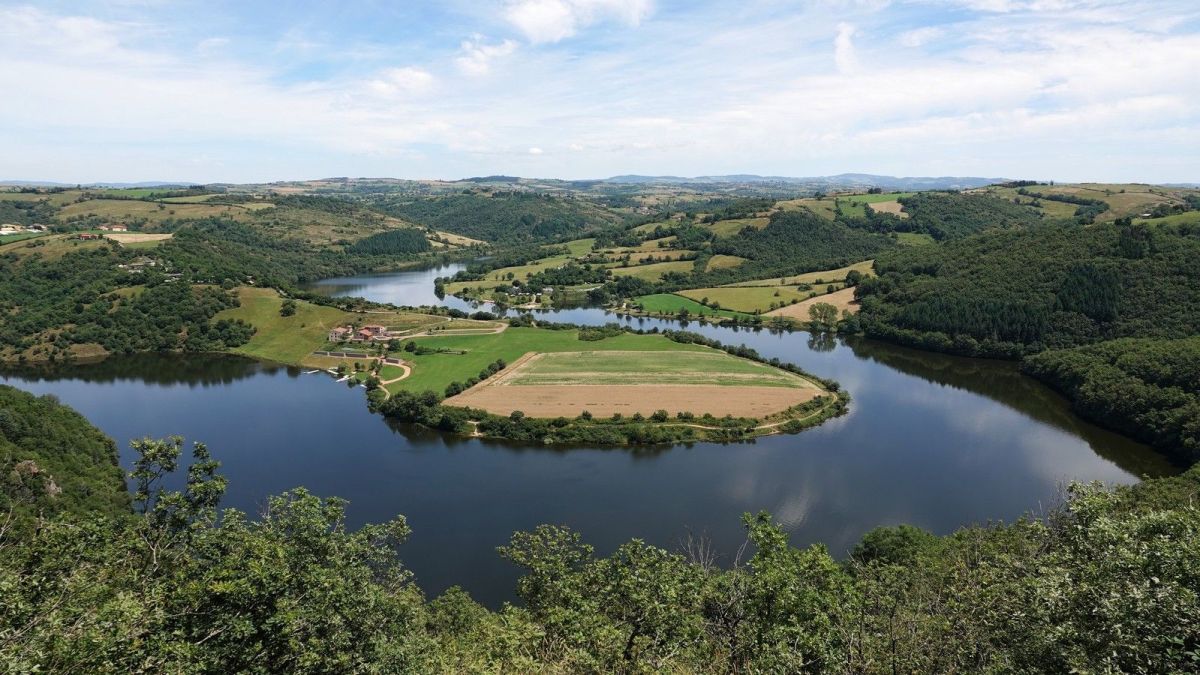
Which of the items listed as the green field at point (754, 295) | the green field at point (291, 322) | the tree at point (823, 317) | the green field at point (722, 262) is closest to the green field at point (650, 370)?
the green field at point (291, 322)

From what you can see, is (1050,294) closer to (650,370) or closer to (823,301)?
(823,301)

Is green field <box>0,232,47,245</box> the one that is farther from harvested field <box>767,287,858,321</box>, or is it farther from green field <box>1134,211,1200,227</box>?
green field <box>1134,211,1200,227</box>

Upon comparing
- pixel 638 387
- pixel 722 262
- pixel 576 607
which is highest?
pixel 722 262

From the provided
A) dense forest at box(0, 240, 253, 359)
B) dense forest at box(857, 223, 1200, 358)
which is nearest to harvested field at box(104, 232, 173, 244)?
dense forest at box(0, 240, 253, 359)

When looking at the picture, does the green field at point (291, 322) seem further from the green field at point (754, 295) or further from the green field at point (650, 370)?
the green field at point (754, 295)

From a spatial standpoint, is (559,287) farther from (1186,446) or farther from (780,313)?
(1186,446)

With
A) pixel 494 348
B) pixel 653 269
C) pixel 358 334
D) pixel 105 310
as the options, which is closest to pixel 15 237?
pixel 105 310
